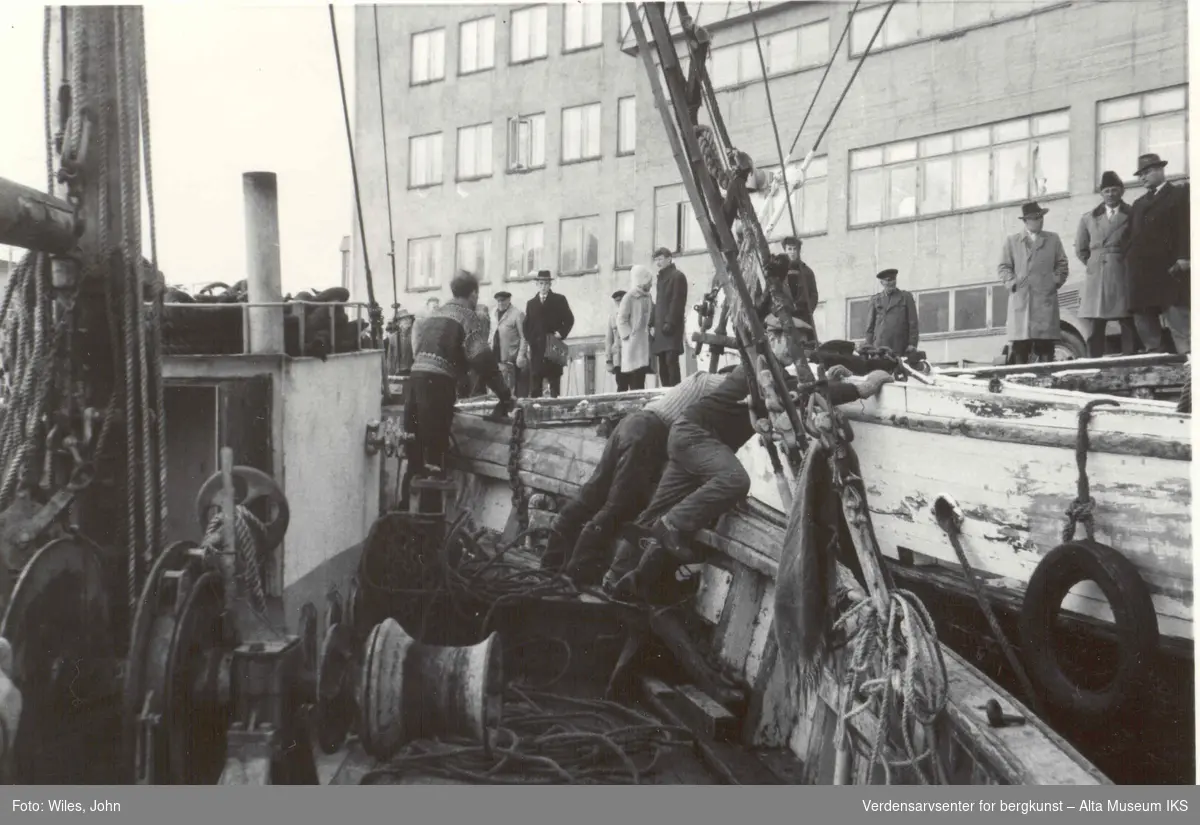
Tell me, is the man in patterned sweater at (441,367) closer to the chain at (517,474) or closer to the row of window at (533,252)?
the chain at (517,474)

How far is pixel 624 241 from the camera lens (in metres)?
13.3

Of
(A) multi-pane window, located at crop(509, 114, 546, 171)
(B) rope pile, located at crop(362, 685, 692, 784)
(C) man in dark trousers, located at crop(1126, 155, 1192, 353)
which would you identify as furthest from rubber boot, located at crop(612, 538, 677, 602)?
(A) multi-pane window, located at crop(509, 114, 546, 171)

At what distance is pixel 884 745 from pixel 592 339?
27.1 ft

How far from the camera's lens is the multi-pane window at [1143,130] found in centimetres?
990

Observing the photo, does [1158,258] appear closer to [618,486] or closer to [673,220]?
[618,486]

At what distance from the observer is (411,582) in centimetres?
556

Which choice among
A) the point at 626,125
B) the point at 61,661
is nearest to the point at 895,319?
the point at 626,125

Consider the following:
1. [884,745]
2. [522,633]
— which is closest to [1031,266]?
[522,633]

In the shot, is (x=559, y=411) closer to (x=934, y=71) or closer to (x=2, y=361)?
(x=2, y=361)

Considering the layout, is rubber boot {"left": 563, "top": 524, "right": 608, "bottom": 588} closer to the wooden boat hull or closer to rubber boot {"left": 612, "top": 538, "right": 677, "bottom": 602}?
rubber boot {"left": 612, "top": 538, "right": 677, "bottom": 602}

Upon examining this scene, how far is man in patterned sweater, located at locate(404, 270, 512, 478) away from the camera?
6289 mm

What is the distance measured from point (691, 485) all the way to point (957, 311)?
373 inches

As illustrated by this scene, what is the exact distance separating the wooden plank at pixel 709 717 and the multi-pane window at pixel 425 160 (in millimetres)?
7318

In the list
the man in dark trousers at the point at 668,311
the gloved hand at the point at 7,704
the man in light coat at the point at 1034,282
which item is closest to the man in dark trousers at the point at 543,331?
the man in dark trousers at the point at 668,311
